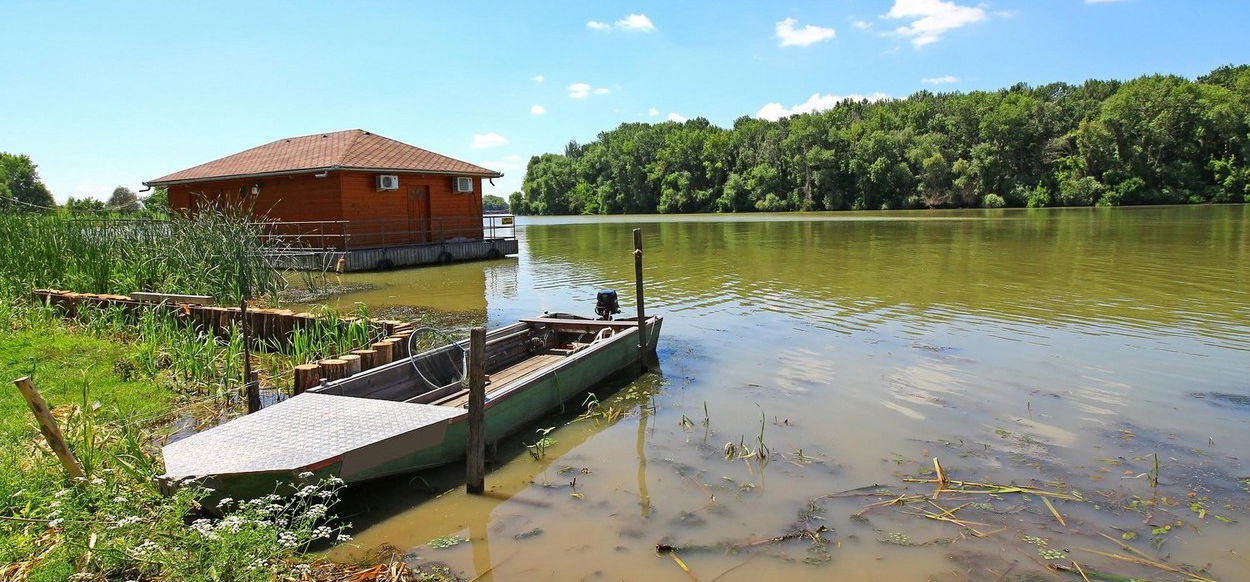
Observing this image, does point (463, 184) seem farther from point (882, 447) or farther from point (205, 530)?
point (205, 530)

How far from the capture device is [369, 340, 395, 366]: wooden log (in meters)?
7.18

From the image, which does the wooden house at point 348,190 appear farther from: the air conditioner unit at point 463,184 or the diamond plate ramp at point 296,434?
the diamond plate ramp at point 296,434

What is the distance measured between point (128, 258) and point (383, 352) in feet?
21.8

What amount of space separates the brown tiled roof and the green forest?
55.4 metres

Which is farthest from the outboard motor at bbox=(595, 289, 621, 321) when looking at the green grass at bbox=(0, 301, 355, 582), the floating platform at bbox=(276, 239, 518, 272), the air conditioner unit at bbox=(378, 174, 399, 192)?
the air conditioner unit at bbox=(378, 174, 399, 192)

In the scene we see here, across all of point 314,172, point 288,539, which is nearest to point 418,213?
point 314,172

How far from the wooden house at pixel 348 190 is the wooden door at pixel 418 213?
0.03 metres

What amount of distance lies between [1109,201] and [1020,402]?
Answer: 6560 cm

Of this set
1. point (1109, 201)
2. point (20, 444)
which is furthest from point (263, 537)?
point (1109, 201)

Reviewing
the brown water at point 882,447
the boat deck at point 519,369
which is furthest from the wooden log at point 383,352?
the brown water at point 882,447

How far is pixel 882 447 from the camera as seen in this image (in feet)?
21.0

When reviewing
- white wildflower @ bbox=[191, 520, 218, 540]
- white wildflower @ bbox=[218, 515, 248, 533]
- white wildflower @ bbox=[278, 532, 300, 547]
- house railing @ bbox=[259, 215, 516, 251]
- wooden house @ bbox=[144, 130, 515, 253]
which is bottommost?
white wildflower @ bbox=[278, 532, 300, 547]

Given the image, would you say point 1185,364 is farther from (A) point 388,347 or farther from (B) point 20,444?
(B) point 20,444

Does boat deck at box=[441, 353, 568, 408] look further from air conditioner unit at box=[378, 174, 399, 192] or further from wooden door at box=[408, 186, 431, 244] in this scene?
wooden door at box=[408, 186, 431, 244]
